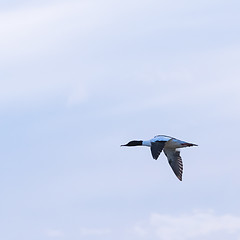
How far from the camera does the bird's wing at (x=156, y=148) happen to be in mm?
88800

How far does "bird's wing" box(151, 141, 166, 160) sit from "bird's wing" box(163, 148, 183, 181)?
3012 mm

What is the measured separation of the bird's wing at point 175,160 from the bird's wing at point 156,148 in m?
3.01

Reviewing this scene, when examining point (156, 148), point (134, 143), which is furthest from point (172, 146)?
point (156, 148)

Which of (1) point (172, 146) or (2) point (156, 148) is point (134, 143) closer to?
(1) point (172, 146)

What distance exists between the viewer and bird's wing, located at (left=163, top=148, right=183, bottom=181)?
316 feet

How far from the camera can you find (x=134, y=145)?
9912cm

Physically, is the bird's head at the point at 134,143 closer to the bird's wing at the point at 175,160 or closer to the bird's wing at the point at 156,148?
the bird's wing at the point at 175,160

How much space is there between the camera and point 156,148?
300ft

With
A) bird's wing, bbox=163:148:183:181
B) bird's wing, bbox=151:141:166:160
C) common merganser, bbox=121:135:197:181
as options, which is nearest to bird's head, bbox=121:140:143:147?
common merganser, bbox=121:135:197:181

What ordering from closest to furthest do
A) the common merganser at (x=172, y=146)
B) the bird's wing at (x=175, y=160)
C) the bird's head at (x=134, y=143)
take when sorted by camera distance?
the common merganser at (x=172, y=146) < the bird's wing at (x=175, y=160) < the bird's head at (x=134, y=143)

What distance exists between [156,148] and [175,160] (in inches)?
226

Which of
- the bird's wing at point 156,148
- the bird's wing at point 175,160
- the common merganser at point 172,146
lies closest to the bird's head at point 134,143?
the common merganser at point 172,146

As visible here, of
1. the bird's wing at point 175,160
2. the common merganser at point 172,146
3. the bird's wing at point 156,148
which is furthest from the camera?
the bird's wing at point 175,160

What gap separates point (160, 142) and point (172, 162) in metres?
3.95
